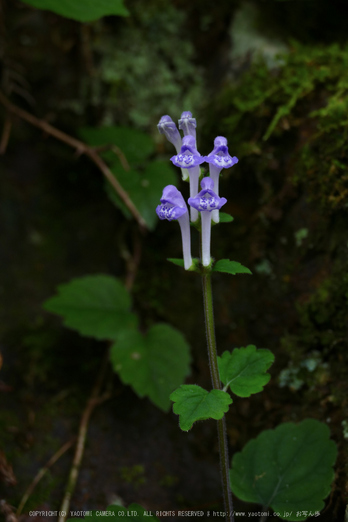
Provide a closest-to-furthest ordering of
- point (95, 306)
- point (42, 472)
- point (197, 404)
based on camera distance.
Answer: point (197, 404) → point (42, 472) → point (95, 306)

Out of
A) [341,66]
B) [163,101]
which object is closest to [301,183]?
[341,66]

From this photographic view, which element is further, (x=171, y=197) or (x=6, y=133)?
(x=6, y=133)

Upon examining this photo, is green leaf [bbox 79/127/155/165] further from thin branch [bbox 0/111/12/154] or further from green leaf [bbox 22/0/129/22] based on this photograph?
green leaf [bbox 22/0/129/22]

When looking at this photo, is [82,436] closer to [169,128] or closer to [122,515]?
[122,515]

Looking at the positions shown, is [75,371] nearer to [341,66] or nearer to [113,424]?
[113,424]

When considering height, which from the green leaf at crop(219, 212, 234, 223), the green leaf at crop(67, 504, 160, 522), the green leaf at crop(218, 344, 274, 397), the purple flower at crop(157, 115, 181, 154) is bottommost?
the green leaf at crop(67, 504, 160, 522)

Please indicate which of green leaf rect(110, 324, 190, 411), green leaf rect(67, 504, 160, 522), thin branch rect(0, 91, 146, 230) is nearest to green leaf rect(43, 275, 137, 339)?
green leaf rect(110, 324, 190, 411)

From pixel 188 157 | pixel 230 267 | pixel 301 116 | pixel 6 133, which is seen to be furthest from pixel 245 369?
pixel 6 133
